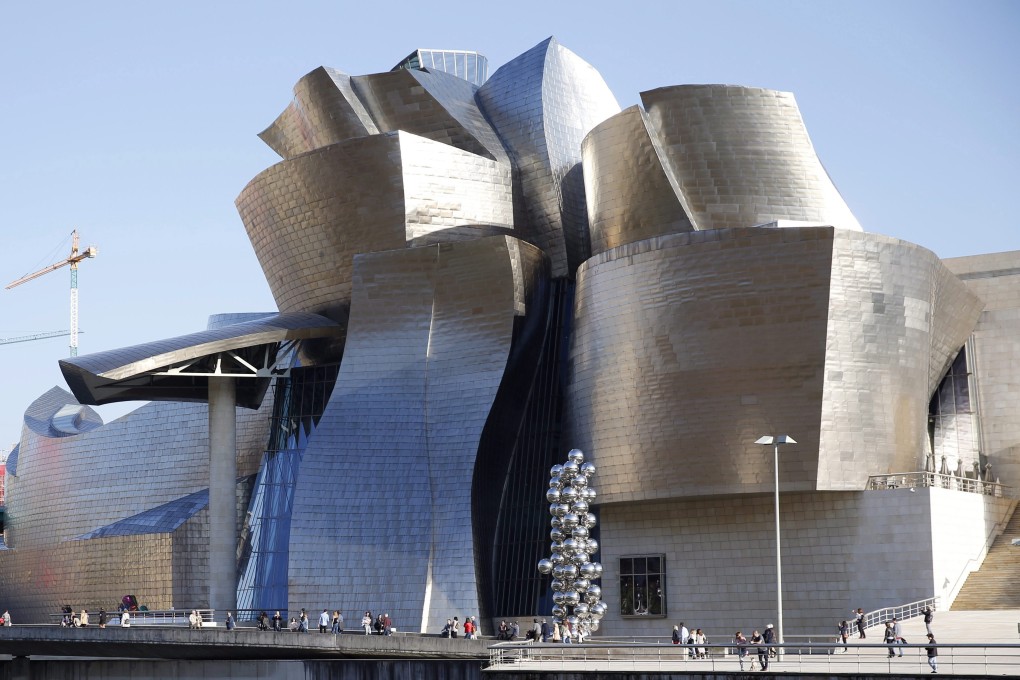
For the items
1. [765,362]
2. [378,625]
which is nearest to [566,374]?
[765,362]

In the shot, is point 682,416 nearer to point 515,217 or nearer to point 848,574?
point 848,574

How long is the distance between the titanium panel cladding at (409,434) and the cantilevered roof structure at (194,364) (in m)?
3.06

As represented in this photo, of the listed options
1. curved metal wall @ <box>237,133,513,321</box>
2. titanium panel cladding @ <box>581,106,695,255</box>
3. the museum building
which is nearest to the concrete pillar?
the museum building

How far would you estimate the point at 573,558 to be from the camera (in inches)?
1268

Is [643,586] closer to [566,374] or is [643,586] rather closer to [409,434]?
[566,374]

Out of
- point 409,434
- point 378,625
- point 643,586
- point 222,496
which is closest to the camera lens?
point 378,625

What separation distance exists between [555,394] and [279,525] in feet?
33.7

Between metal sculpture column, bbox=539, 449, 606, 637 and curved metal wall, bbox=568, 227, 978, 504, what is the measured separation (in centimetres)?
587

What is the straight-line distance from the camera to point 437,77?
48.7m

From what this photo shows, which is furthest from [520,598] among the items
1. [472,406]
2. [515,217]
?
[515,217]

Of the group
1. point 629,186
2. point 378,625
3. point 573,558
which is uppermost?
point 629,186

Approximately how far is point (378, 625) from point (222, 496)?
31.5 feet

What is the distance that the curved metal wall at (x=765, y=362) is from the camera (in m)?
37.3

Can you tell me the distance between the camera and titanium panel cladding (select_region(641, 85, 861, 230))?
4138 centimetres
